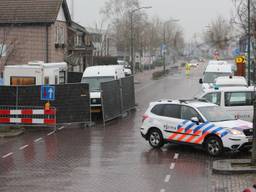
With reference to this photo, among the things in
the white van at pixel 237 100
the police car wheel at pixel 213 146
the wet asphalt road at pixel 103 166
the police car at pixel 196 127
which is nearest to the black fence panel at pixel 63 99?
the wet asphalt road at pixel 103 166

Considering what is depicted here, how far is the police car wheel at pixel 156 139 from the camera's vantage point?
18938 millimetres

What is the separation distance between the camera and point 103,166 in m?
16.1

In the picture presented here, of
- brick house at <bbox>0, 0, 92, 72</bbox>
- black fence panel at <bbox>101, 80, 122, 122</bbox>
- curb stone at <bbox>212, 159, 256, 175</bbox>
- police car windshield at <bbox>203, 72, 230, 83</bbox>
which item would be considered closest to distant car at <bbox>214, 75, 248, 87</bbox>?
black fence panel at <bbox>101, 80, 122, 122</bbox>

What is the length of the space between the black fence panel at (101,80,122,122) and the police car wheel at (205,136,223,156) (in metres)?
9.36

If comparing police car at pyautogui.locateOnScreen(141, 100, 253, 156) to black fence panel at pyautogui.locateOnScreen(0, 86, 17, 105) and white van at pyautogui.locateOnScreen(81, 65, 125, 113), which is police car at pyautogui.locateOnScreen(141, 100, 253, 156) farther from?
white van at pyautogui.locateOnScreen(81, 65, 125, 113)

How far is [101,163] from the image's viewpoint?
16.6 m

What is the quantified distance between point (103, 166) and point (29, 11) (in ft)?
96.2

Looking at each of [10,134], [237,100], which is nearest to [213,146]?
[237,100]

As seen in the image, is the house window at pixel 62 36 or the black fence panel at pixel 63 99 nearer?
the black fence panel at pixel 63 99

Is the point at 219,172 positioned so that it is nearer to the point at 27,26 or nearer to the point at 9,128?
the point at 9,128

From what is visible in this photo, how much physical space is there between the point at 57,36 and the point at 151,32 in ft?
217

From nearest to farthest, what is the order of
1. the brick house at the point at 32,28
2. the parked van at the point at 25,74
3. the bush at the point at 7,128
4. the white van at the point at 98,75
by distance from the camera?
the bush at the point at 7,128, the parked van at the point at 25,74, the white van at the point at 98,75, the brick house at the point at 32,28

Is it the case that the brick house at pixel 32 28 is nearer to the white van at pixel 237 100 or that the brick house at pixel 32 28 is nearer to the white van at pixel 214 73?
the white van at pixel 214 73

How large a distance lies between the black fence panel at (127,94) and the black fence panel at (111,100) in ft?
3.18
